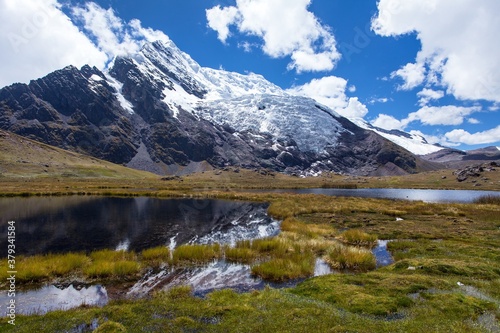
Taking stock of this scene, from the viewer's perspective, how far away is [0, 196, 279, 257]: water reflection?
122 ft

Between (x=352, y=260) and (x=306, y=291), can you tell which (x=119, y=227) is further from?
(x=306, y=291)

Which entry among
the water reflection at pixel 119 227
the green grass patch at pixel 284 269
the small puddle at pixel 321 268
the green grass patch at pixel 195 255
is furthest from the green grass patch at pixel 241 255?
the water reflection at pixel 119 227

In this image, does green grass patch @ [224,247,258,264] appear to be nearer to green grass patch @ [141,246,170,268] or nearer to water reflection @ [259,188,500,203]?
green grass patch @ [141,246,170,268]

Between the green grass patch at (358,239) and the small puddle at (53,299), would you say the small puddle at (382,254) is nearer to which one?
the green grass patch at (358,239)

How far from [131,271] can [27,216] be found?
42705mm

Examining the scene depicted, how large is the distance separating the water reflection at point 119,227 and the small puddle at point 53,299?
12.9 m

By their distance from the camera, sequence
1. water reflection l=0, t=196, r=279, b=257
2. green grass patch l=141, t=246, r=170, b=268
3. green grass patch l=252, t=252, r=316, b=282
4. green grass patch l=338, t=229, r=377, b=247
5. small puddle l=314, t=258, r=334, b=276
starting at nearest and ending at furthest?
green grass patch l=252, t=252, r=316, b=282 → small puddle l=314, t=258, r=334, b=276 → green grass patch l=141, t=246, r=170, b=268 → green grass patch l=338, t=229, r=377, b=247 → water reflection l=0, t=196, r=279, b=257

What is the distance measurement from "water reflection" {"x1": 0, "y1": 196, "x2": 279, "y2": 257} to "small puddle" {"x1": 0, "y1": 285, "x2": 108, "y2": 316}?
12855 mm

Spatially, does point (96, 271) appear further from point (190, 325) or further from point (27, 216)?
point (27, 216)

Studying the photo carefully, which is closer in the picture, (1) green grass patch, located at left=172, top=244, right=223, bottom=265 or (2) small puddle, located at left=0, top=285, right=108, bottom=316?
(2) small puddle, located at left=0, top=285, right=108, bottom=316

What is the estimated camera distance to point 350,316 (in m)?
15.8

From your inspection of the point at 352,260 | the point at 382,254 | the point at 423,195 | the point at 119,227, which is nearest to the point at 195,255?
the point at 352,260

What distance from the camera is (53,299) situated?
Answer: 20.1 m

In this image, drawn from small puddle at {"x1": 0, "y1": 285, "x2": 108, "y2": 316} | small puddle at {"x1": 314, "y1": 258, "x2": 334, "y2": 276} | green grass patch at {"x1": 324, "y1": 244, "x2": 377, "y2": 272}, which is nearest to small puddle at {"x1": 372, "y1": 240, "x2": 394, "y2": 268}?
green grass patch at {"x1": 324, "y1": 244, "x2": 377, "y2": 272}
